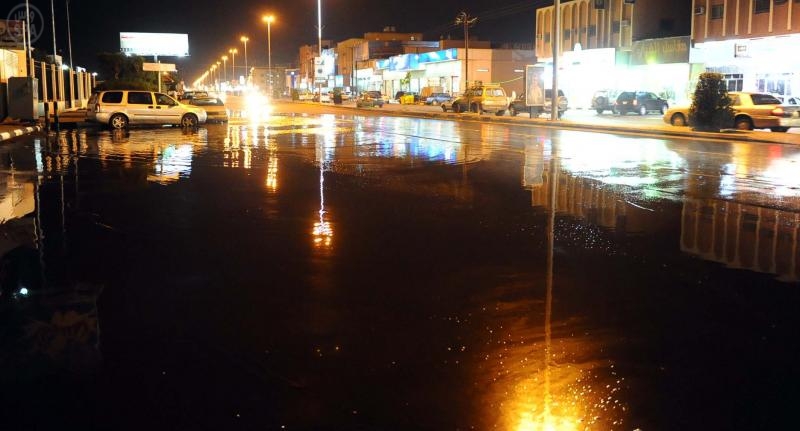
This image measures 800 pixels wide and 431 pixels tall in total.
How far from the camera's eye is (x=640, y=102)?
49.8 meters

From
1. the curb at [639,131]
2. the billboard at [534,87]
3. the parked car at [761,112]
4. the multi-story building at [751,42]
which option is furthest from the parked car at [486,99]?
the parked car at [761,112]

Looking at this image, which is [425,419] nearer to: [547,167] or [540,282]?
[540,282]

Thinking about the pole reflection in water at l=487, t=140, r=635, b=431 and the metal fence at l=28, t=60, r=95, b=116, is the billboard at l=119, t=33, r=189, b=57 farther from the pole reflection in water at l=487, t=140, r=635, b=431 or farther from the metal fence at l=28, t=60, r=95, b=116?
the pole reflection in water at l=487, t=140, r=635, b=431

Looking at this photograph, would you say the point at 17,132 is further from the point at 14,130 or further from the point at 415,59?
the point at 415,59

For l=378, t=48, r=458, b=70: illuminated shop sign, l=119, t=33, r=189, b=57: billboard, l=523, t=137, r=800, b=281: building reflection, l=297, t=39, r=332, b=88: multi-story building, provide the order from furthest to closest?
l=297, t=39, r=332, b=88: multi-story building < l=119, t=33, r=189, b=57: billboard < l=378, t=48, r=458, b=70: illuminated shop sign < l=523, t=137, r=800, b=281: building reflection

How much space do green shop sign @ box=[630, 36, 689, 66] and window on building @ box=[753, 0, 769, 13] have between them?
558 centimetres

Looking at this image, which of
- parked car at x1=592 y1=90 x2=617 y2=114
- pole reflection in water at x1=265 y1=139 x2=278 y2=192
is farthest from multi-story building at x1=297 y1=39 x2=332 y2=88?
pole reflection in water at x1=265 y1=139 x2=278 y2=192

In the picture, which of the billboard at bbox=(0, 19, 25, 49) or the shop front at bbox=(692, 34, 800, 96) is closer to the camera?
the shop front at bbox=(692, 34, 800, 96)

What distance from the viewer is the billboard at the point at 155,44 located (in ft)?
289

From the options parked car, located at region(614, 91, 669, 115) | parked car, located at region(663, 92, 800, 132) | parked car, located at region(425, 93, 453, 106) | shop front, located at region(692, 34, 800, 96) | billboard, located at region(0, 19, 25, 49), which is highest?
billboard, located at region(0, 19, 25, 49)

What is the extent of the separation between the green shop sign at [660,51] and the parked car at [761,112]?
18107 mm

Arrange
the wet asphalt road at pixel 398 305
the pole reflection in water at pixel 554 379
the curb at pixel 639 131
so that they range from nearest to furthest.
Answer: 1. the pole reflection in water at pixel 554 379
2. the wet asphalt road at pixel 398 305
3. the curb at pixel 639 131

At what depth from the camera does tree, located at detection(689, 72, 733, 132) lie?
1225 inches

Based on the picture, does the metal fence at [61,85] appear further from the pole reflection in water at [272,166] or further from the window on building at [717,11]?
the window on building at [717,11]
